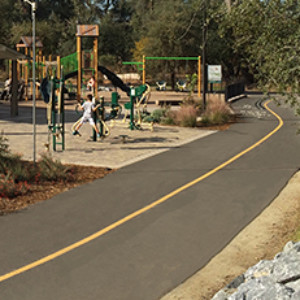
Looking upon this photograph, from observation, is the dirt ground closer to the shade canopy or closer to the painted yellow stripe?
the painted yellow stripe

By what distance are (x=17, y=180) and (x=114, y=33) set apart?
6098 centimetres

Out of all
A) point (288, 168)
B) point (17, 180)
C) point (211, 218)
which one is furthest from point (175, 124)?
point (211, 218)

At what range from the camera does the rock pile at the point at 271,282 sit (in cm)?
557

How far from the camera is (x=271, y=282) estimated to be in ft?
19.2

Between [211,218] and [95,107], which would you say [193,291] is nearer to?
[211,218]

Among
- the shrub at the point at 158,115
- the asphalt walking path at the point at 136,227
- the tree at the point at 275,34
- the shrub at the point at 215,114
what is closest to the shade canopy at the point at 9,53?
the shrub at the point at 158,115

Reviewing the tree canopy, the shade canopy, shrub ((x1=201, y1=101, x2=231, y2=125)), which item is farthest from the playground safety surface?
the tree canopy

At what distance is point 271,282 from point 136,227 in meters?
3.68

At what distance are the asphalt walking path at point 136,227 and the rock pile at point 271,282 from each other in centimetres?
91

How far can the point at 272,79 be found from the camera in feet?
31.3

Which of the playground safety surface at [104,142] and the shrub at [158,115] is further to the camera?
the shrub at [158,115]

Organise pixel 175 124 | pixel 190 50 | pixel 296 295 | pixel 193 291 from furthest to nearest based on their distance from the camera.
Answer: pixel 190 50
pixel 175 124
pixel 193 291
pixel 296 295

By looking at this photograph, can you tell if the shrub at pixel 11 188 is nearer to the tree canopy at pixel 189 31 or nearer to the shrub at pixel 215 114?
the tree canopy at pixel 189 31

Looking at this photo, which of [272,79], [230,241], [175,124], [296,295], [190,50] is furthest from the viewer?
[190,50]
